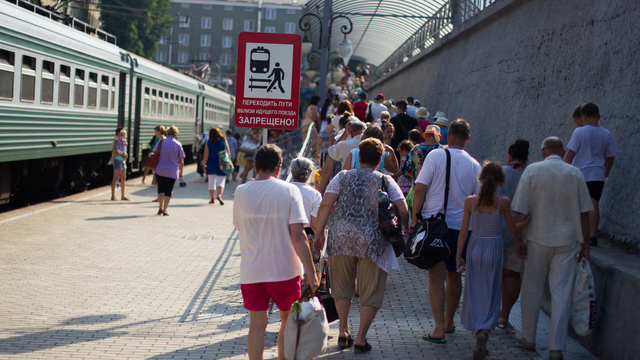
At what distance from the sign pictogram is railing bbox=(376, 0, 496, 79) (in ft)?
25.6

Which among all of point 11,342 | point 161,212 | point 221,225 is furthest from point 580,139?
point 161,212

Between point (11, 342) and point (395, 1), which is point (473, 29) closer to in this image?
point (395, 1)

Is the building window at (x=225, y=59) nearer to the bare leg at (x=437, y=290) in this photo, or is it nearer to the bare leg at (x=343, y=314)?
the bare leg at (x=437, y=290)

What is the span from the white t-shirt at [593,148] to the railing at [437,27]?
797 centimetres

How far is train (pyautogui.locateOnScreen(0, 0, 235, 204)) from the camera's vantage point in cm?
1145

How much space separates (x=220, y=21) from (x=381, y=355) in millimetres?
87788

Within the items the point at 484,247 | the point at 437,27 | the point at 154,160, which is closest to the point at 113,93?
the point at 154,160

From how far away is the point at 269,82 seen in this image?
776 centimetres

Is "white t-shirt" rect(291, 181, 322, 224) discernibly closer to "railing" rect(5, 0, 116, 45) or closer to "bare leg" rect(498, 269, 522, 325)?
"bare leg" rect(498, 269, 522, 325)

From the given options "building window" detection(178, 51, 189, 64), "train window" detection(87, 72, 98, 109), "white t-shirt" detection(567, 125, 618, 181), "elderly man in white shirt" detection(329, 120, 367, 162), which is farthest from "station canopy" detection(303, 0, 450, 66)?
"building window" detection(178, 51, 189, 64)

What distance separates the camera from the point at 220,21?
89188 mm

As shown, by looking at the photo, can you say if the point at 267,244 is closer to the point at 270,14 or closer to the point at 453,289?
the point at 453,289

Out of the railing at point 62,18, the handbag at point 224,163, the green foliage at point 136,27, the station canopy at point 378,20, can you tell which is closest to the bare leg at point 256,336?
the railing at point 62,18

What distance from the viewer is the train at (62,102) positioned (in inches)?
451
